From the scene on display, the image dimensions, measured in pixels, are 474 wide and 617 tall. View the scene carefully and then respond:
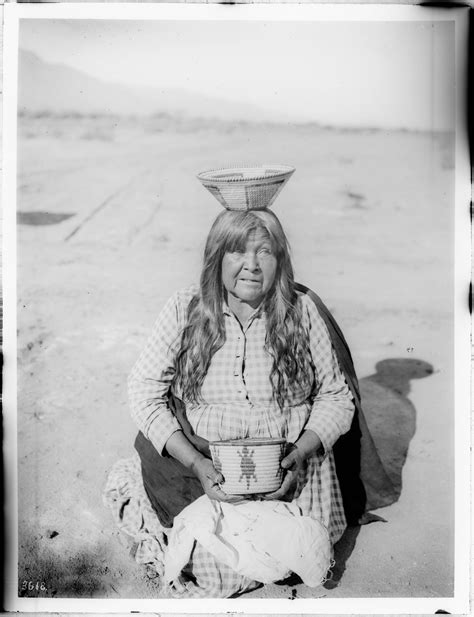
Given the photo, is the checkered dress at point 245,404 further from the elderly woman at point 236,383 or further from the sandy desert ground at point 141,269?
the sandy desert ground at point 141,269

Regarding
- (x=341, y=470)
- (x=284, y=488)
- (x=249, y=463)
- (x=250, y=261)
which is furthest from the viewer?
(x=341, y=470)

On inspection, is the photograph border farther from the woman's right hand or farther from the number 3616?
the woman's right hand

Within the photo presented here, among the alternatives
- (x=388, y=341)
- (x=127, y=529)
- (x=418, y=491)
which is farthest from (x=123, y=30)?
(x=418, y=491)

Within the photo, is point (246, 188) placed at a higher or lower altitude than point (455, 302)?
higher

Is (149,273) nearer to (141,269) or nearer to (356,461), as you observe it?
(141,269)

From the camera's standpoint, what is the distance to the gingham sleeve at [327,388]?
12.5ft

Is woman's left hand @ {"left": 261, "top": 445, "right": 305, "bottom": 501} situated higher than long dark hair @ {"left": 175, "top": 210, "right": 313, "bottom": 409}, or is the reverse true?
long dark hair @ {"left": 175, "top": 210, "right": 313, "bottom": 409}

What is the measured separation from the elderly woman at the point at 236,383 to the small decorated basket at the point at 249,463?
23cm

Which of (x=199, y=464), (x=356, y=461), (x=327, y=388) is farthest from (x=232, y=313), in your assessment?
(x=356, y=461)

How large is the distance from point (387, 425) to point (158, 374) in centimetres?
119

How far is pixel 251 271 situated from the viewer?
3.78m

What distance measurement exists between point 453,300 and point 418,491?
969mm

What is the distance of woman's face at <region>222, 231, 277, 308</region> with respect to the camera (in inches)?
149

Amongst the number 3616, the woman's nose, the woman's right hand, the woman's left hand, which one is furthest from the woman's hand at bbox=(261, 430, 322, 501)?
the number 3616
